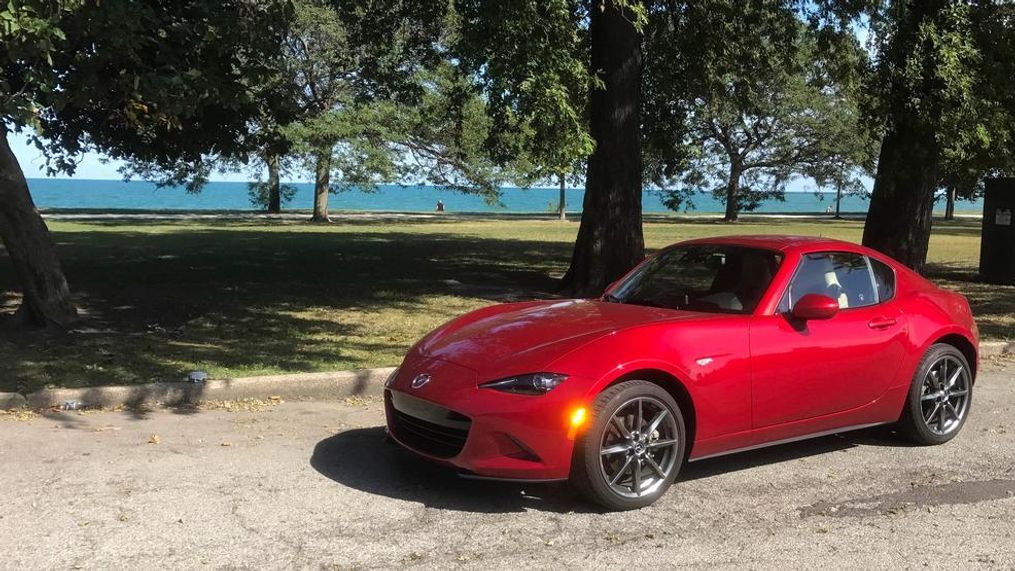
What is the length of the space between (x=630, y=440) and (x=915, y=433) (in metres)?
2.41

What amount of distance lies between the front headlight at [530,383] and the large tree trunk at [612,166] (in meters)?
8.21

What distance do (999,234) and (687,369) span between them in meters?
13.1

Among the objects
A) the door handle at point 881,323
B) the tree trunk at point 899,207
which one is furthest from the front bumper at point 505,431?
the tree trunk at point 899,207

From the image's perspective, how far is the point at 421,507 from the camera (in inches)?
178

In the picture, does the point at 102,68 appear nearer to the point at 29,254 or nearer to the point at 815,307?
the point at 29,254

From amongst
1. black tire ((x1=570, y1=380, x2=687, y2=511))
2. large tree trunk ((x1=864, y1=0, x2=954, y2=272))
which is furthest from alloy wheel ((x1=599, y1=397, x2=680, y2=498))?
large tree trunk ((x1=864, y1=0, x2=954, y2=272))

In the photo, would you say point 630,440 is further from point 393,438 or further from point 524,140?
point 524,140

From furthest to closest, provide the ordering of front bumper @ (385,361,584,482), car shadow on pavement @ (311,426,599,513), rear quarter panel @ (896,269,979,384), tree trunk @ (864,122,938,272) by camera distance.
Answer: tree trunk @ (864,122,938,272) → rear quarter panel @ (896,269,979,384) → car shadow on pavement @ (311,426,599,513) → front bumper @ (385,361,584,482)

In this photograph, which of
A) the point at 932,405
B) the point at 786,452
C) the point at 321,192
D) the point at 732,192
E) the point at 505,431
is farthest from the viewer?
the point at 732,192

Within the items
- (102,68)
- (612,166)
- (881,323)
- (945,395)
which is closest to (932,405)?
(945,395)

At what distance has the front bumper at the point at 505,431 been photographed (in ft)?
14.2

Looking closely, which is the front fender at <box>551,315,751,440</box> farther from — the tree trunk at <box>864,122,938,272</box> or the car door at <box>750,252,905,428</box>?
the tree trunk at <box>864,122,938,272</box>

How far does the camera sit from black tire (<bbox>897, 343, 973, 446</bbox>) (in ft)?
18.7

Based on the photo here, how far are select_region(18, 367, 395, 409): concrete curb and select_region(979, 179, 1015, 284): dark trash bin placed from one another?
41.1ft
